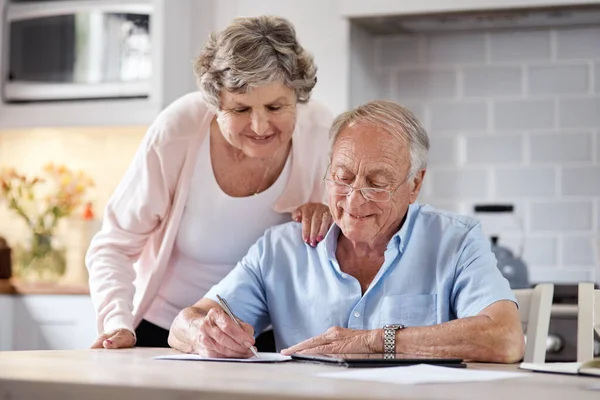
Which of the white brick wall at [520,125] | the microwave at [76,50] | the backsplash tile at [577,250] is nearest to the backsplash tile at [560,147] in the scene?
the white brick wall at [520,125]

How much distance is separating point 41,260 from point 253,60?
1.96m

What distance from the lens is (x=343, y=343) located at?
167 centimetres

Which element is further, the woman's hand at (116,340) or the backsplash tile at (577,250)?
the backsplash tile at (577,250)

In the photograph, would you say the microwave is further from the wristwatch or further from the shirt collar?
the wristwatch

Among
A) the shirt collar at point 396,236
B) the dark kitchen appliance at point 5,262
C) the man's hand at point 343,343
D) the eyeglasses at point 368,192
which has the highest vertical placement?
the eyeglasses at point 368,192

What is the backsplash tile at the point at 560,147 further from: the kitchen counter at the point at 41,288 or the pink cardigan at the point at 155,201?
the kitchen counter at the point at 41,288

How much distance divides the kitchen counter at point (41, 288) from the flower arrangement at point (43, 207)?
0.14m

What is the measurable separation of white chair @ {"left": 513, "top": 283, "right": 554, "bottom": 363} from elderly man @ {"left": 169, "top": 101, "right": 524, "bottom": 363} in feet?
0.58

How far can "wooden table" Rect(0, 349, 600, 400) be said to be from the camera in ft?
3.55

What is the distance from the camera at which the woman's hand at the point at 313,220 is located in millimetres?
2051

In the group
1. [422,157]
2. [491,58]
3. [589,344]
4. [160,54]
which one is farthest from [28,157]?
[589,344]

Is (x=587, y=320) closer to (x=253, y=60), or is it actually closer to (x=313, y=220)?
(x=313, y=220)

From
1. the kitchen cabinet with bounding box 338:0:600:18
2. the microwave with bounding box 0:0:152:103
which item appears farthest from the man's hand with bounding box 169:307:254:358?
the microwave with bounding box 0:0:152:103

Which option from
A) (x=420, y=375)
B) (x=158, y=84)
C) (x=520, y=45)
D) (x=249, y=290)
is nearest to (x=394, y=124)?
(x=249, y=290)
